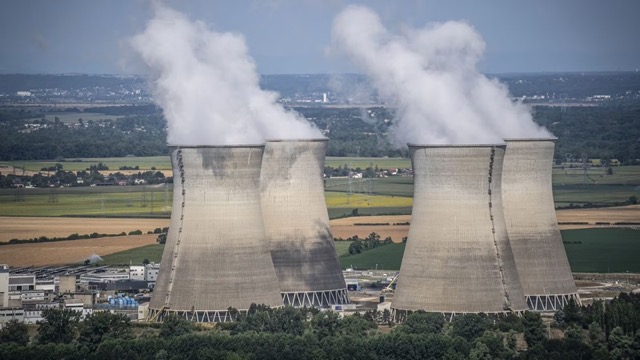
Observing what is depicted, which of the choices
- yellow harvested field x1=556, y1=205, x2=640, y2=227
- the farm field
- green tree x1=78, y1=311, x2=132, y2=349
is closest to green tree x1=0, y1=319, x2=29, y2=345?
green tree x1=78, y1=311, x2=132, y2=349

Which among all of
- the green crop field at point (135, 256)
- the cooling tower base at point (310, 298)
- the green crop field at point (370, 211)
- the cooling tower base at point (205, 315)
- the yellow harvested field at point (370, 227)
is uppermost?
the green crop field at point (370, 211)

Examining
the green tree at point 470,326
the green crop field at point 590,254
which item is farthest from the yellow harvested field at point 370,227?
the green tree at point 470,326

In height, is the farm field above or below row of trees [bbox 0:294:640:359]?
above

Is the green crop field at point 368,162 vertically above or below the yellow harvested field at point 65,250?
above

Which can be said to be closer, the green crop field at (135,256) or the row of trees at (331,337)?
the row of trees at (331,337)

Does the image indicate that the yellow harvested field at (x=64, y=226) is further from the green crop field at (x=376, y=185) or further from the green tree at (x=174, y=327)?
the green tree at (x=174, y=327)

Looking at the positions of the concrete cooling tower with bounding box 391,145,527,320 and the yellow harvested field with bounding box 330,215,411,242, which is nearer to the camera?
the concrete cooling tower with bounding box 391,145,527,320

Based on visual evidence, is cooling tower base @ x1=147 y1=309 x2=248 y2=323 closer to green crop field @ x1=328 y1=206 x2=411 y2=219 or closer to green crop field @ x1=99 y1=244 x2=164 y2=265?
green crop field @ x1=99 y1=244 x2=164 y2=265

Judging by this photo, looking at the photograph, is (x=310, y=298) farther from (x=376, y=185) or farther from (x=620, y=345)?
(x=376, y=185)

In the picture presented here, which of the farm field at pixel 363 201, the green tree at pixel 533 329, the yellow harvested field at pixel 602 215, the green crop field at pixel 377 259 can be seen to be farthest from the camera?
the farm field at pixel 363 201
